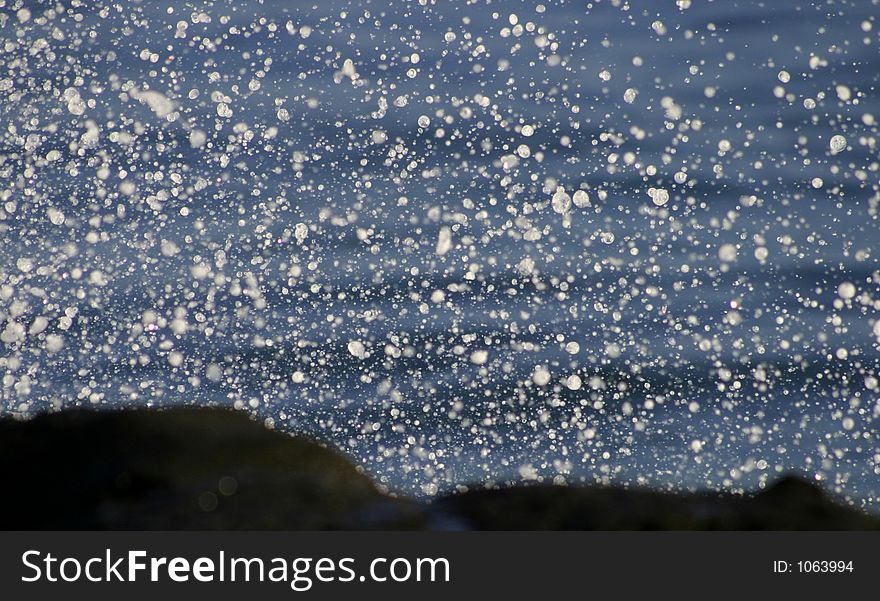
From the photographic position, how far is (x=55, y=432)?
3.67 m

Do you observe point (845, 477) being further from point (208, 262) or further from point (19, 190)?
point (19, 190)

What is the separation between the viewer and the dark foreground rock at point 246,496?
3.39 meters

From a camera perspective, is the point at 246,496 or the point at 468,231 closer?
the point at 246,496

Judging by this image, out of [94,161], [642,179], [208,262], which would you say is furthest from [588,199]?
[94,161]

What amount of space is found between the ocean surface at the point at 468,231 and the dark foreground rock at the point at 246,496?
0.88m

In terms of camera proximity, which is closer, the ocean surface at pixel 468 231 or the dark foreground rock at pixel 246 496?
the dark foreground rock at pixel 246 496

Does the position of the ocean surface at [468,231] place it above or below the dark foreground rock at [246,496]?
above

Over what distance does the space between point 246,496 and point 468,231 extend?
2.92 metres

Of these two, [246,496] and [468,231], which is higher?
[468,231]

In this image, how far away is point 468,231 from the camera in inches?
242

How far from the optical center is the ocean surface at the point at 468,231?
16.0 ft

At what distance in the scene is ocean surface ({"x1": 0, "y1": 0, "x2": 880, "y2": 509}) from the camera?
489 centimetres

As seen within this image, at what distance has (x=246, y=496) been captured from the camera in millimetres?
3504

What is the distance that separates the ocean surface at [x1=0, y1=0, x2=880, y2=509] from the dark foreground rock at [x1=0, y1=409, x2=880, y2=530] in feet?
2.88
